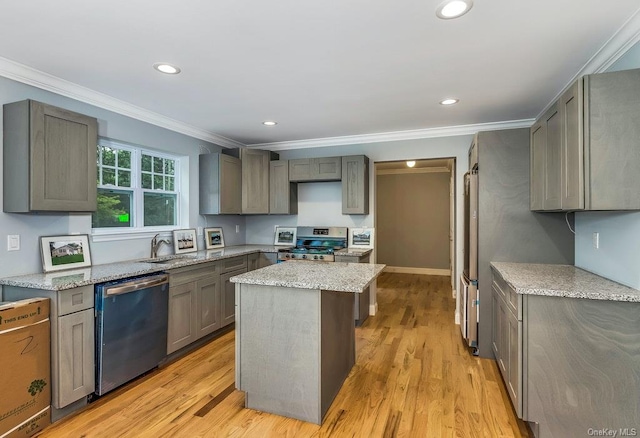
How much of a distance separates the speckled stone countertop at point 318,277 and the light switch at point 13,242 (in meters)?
1.64

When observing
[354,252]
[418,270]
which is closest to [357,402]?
[354,252]

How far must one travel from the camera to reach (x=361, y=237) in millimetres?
4551

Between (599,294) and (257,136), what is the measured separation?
3935 millimetres

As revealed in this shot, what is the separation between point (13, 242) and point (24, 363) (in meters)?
0.91

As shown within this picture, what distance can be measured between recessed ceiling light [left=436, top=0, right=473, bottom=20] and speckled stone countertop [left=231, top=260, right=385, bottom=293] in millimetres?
1571

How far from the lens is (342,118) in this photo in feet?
12.1

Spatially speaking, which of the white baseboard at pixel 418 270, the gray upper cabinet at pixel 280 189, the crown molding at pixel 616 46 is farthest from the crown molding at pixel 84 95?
the white baseboard at pixel 418 270

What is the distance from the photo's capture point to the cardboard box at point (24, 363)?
1927mm

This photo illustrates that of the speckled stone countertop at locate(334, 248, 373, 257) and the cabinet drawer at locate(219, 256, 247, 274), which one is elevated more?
the speckled stone countertop at locate(334, 248, 373, 257)

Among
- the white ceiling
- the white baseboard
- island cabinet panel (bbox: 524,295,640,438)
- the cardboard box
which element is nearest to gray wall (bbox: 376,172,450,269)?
the white baseboard

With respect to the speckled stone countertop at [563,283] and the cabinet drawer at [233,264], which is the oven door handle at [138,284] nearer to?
the cabinet drawer at [233,264]

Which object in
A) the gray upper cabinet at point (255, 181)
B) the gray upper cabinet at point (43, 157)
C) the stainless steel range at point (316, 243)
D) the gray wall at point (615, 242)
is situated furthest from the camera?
the gray upper cabinet at point (255, 181)

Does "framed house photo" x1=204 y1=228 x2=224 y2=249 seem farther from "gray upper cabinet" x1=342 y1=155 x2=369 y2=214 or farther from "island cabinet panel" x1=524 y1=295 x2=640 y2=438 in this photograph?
"island cabinet panel" x1=524 y1=295 x2=640 y2=438

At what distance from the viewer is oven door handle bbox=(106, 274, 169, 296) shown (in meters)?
2.45
